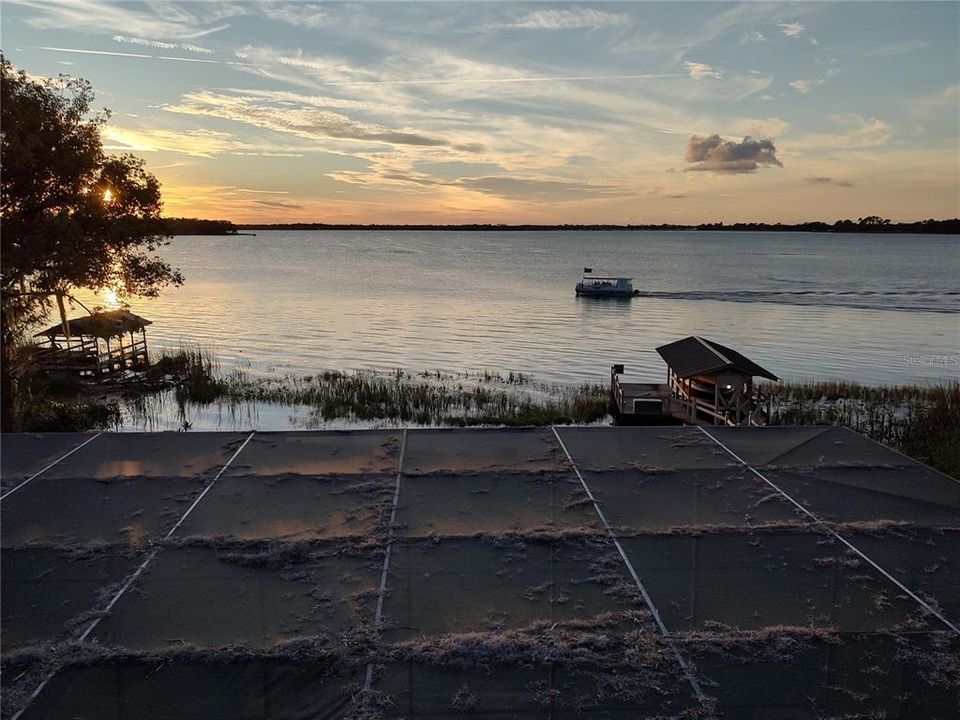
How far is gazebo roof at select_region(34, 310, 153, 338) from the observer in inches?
1103

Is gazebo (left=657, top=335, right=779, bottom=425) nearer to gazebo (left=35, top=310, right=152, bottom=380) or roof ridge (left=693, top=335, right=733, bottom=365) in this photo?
roof ridge (left=693, top=335, right=733, bottom=365)

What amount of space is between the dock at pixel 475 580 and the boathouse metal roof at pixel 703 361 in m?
9.80

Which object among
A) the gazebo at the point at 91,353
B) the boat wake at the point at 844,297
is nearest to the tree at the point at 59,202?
the gazebo at the point at 91,353

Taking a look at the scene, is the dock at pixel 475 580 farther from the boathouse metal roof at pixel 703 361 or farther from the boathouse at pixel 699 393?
the boathouse at pixel 699 393

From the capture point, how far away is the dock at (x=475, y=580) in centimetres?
456

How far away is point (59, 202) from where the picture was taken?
15766mm

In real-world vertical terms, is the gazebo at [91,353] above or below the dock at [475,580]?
below

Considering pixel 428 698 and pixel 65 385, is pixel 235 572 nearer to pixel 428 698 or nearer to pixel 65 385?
pixel 428 698

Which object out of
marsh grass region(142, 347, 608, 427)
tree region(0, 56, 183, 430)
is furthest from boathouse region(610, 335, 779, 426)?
tree region(0, 56, 183, 430)

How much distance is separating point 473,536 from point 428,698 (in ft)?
8.32

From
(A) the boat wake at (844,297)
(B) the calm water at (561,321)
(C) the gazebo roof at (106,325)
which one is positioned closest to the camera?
(C) the gazebo roof at (106,325)

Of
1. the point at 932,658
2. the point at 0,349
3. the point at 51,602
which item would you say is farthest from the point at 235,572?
the point at 0,349

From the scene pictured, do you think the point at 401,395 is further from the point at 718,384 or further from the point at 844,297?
the point at 844,297

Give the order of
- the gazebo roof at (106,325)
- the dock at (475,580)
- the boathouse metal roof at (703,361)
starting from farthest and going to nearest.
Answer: the gazebo roof at (106,325) → the boathouse metal roof at (703,361) → the dock at (475,580)
